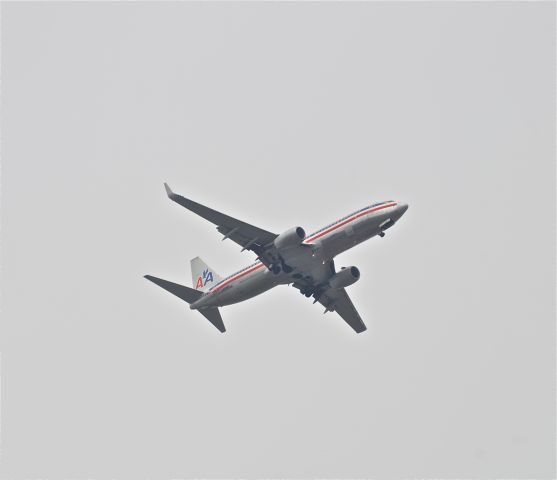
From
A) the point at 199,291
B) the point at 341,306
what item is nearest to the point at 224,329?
the point at 199,291

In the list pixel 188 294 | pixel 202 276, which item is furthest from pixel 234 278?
pixel 202 276

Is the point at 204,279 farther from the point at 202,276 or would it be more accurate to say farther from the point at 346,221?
the point at 346,221

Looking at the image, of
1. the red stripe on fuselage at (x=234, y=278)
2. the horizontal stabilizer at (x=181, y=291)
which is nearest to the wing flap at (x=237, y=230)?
the red stripe on fuselage at (x=234, y=278)

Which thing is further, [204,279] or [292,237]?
[204,279]

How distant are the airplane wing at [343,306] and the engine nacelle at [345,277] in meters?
3.52

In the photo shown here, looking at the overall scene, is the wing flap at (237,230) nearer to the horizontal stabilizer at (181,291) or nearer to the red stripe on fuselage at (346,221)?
the red stripe on fuselage at (346,221)

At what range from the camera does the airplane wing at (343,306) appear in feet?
284

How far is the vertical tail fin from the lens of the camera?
283ft

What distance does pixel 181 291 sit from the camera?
83.1 metres

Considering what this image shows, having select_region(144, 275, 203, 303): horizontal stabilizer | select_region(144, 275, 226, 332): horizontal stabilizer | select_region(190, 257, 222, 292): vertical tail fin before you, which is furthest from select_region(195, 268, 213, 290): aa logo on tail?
select_region(144, 275, 203, 303): horizontal stabilizer

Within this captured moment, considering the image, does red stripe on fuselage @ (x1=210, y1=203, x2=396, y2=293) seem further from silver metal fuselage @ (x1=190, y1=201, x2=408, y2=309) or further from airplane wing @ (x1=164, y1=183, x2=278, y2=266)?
airplane wing @ (x1=164, y1=183, x2=278, y2=266)

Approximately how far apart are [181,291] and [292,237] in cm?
1335

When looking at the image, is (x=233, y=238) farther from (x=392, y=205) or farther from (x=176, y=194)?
(x=392, y=205)

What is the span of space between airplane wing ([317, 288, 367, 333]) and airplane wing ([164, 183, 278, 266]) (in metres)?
10.2
